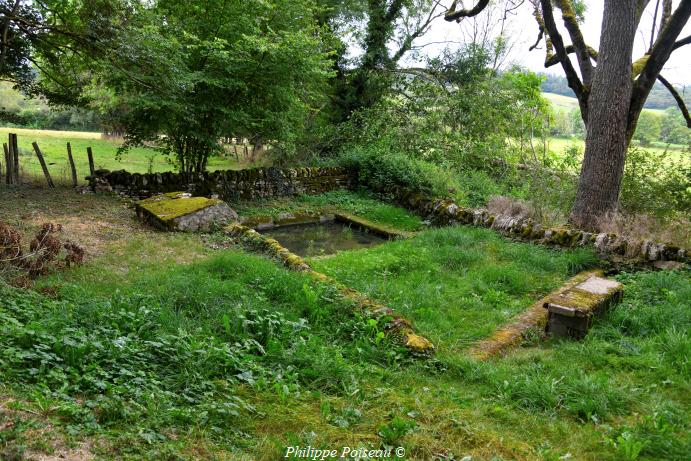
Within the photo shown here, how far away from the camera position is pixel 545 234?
28.5 ft

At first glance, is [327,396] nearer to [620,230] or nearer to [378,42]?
[620,230]

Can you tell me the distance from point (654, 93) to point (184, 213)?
749 inches

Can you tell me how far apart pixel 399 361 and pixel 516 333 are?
5.09 ft

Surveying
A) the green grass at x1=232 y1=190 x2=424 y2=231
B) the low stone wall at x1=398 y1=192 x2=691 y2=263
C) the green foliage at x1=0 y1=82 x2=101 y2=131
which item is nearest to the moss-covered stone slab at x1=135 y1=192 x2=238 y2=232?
the green grass at x1=232 y1=190 x2=424 y2=231

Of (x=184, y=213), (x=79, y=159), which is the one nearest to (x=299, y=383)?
(x=184, y=213)

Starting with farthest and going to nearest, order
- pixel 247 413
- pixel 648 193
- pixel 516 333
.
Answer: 1. pixel 648 193
2. pixel 516 333
3. pixel 247 413

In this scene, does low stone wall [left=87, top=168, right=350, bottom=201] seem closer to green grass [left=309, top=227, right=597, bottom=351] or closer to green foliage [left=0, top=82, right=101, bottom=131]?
green grass [left=309, top=227, right=597, bottom=351]

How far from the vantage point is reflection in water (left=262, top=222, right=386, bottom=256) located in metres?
9.04

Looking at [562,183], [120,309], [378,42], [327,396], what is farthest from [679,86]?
[120,309]

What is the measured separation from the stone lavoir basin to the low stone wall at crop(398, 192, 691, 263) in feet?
5.51

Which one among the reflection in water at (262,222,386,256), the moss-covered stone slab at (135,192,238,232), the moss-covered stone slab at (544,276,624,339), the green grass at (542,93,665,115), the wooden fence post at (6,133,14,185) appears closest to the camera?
the moss-covered stone slab at (544,276,624,339)

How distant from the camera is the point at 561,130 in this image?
1847 centimetres

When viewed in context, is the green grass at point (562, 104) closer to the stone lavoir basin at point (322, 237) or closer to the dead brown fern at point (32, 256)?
the stone lavoir basin at point (322, 237)

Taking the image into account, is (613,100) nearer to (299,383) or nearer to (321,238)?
(321,238)
